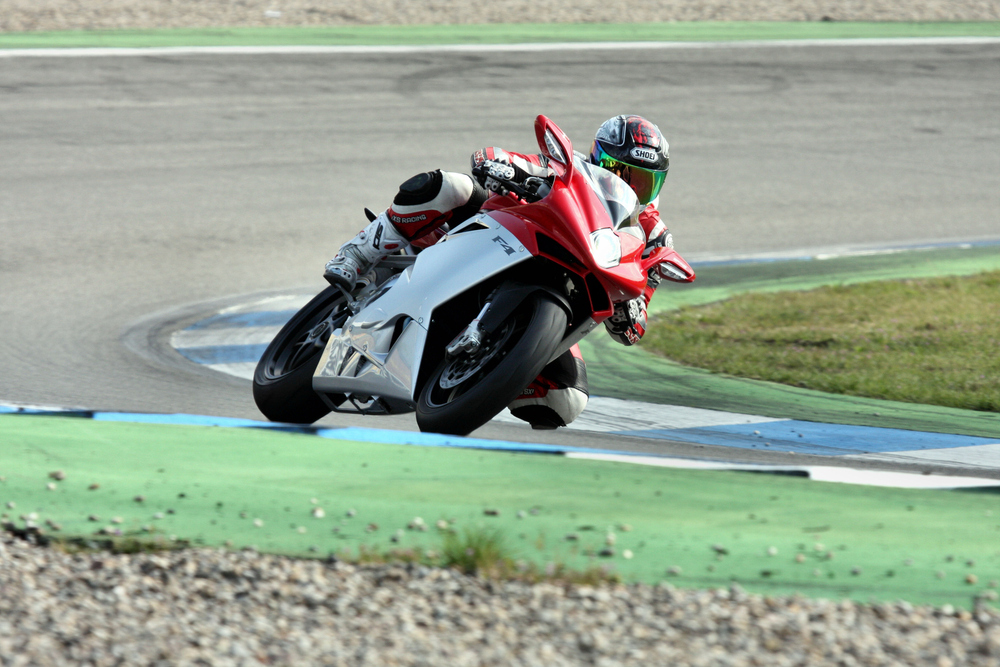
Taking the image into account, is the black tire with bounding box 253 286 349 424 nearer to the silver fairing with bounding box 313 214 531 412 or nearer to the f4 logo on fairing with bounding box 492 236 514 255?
the silver fairing with bounding box 313 214 531 412

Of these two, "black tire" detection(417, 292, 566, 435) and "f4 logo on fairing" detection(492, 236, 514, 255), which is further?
"f4 logo on fairing" detection(492, 236, 514, 255)

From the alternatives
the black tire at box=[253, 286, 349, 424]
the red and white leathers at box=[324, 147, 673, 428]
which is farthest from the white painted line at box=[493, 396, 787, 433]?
the black tire at box=[253, 286, 349, 424]

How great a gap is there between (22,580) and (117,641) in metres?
0.51

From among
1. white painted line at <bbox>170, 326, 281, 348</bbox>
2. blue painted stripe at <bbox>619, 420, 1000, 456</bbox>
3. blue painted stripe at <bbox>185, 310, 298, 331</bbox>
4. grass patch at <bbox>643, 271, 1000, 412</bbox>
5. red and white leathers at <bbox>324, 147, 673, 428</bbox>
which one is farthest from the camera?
blue painted stripe at <bbox>185, 310, 298, 331</bbox>

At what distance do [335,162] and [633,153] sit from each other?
23.5 ft

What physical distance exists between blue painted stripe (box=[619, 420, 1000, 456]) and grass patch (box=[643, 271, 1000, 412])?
2.07ft

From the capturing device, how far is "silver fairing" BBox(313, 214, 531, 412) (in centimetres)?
487

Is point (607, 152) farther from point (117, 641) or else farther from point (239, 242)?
point (239, 242)

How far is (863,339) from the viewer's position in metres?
7.66

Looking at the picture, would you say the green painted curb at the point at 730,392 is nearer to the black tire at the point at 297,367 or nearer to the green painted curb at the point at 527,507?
the black tire at the point at 297,367

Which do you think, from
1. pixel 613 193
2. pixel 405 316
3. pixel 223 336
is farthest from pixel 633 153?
pixel 223 336

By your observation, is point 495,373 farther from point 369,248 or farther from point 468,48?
point 468,48

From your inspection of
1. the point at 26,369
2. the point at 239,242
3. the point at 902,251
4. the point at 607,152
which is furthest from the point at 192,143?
the point at 607,152

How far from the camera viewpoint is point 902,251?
10594 millimetres
